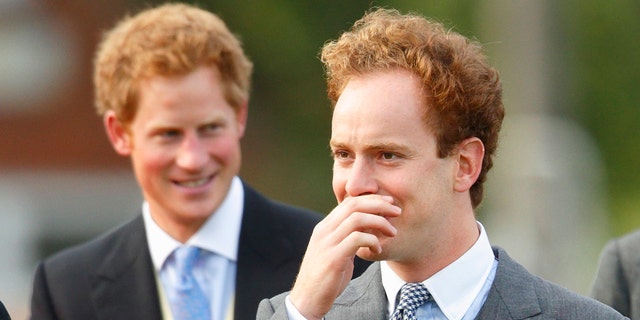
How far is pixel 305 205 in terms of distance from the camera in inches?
957

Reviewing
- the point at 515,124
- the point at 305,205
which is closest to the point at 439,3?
the point at 305,205

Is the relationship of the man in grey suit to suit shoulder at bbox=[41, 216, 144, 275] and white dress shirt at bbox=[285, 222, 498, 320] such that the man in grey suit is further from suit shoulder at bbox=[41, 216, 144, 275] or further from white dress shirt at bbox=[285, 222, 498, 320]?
suit shoulder at bbox=[41, 216, 144, 275]

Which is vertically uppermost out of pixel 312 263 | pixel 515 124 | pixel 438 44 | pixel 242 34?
pixel 242 34

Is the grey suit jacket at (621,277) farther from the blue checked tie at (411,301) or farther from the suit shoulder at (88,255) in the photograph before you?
the suit shoulder at (88,255)

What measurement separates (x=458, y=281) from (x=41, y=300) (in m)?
2.69

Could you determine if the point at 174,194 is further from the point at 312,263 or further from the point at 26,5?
the point at 26,5

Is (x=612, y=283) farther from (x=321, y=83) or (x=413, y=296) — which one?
(x=321, y=83)

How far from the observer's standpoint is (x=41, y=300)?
7.15 meters

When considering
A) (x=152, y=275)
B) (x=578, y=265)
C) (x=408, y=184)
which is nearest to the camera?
(x=408, y=184)

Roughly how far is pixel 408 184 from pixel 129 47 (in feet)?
8.62

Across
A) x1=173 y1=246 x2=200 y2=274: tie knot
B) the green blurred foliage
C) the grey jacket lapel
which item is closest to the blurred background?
the green blurred foliage

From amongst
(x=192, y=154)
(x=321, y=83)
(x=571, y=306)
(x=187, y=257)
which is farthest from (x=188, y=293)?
(x=321, y=83)

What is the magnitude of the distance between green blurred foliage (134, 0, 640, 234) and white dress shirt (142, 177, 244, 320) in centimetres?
1525

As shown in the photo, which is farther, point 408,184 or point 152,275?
point 152,275
